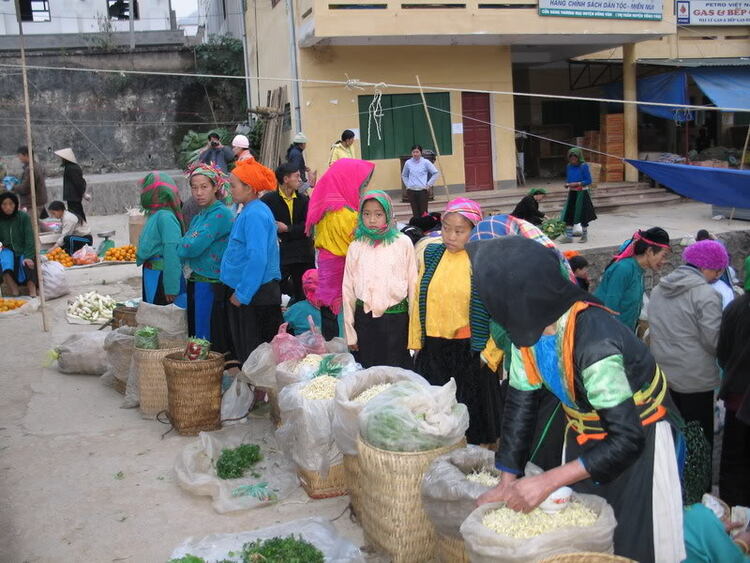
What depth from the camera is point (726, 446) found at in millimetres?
4234

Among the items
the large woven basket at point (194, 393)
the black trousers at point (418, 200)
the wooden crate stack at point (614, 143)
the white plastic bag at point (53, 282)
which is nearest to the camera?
the large woven basket at point (194, 393)

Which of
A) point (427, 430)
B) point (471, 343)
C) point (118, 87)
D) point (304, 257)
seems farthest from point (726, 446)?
point (118, 87)

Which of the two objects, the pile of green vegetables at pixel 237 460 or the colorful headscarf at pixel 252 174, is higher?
the colorful headscarf at pixel 252 174

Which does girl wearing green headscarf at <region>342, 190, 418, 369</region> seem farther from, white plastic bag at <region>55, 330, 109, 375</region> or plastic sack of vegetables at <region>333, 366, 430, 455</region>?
white plastic bag at <region>55, 330, 109, 375</region>

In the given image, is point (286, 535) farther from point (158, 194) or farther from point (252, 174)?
point (158, 194)

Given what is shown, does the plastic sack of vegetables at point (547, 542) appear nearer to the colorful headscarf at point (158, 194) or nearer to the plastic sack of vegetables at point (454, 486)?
the plastic sack of vegetables at point (454, 486)

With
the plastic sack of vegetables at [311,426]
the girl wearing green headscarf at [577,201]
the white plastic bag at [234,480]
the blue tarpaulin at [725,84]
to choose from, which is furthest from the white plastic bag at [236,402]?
the blue tarpaulin at [725,84]

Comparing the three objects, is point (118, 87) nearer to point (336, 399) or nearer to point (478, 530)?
point (336, 399)

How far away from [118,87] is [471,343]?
18602mm

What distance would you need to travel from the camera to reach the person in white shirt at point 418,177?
13.0 meters

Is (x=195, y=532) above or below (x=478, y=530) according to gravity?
below

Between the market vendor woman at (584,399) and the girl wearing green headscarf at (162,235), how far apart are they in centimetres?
386

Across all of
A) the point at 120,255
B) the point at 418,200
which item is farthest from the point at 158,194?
the point at 418,200

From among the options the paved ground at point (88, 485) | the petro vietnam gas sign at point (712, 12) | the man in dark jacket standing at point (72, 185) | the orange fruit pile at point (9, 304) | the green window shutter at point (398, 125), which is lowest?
the paved ground at point (88, 485)
